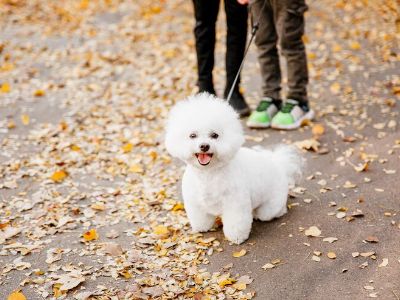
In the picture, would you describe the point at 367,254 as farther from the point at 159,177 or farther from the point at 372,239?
the point at 159,177

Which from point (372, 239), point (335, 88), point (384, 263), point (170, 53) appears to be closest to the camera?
point (384, 263)

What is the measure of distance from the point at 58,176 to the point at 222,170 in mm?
1948

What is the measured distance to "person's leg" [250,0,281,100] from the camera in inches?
197

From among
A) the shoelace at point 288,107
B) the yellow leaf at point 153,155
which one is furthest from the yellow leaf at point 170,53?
Answer: the yellow leaf at point 153,155

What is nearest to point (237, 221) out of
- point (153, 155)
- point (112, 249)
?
point (112, 249)

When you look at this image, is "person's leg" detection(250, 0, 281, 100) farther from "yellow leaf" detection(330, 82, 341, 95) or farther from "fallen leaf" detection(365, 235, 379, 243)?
"fallen leaf" detection(365, 235, 379, 243)

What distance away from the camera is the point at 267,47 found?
17.1 ft

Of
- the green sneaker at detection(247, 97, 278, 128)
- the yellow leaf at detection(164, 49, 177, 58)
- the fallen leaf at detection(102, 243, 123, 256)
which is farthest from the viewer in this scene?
the yellow leaf at detection(164, 49, 177, 58)

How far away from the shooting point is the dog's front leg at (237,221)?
341 centimetres

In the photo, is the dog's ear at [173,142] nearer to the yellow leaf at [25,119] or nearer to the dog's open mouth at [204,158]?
the dog's open mouth at [204,158]

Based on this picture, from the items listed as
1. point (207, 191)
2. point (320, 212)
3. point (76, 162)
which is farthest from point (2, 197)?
point (320, 212)

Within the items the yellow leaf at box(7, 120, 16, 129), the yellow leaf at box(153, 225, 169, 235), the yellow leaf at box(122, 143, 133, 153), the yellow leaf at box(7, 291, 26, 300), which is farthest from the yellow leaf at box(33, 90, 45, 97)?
the yellow leaf at box(7, 291, 26, 300)

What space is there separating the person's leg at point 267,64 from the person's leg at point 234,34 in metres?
0.14

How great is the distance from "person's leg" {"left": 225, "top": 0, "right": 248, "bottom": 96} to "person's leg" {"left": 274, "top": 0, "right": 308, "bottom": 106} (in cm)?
38
